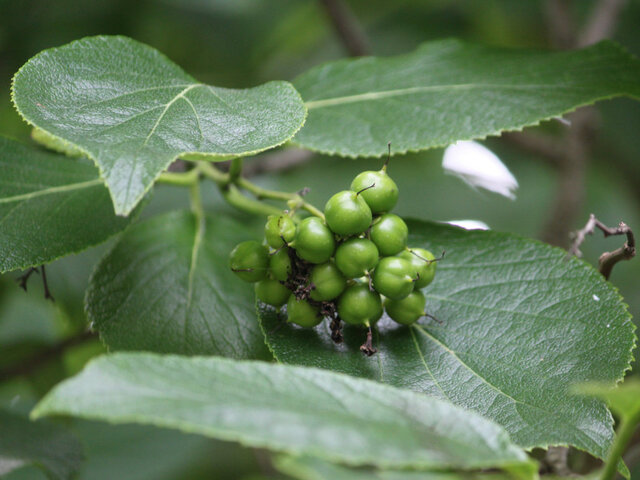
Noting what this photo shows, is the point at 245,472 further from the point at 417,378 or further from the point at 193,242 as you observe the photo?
the point at 417,378

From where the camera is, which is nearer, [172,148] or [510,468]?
[510,468]

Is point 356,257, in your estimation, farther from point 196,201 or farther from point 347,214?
point 196,201

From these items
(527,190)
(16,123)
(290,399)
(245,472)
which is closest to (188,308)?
(290,399)

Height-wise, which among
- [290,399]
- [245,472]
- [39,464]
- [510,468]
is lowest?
[245,472]

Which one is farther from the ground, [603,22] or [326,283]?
[326,283]

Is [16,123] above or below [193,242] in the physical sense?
below

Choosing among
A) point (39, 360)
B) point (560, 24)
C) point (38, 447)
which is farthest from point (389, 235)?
point (560, 24)

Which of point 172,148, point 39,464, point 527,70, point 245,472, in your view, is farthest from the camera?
point 245,472

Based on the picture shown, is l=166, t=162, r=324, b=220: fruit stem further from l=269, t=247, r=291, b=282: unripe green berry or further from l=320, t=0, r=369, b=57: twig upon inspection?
l=320, t=0, r=369, b=57: twig
